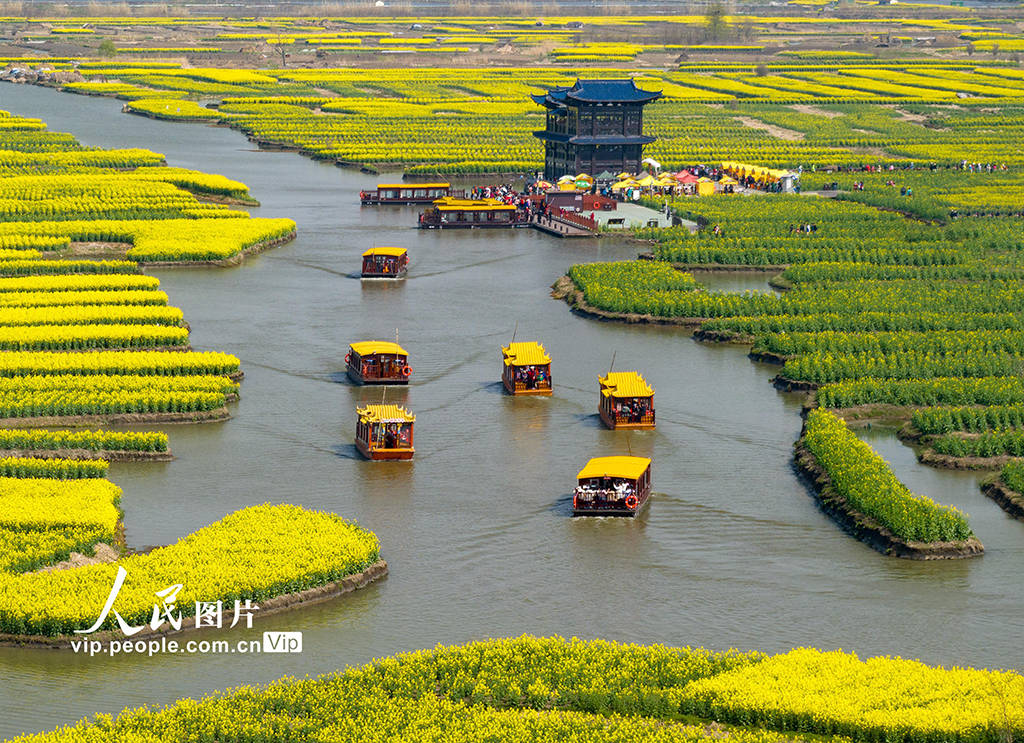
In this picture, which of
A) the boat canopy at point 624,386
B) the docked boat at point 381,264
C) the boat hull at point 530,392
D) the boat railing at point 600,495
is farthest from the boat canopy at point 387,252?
the boat railing at point 600,495

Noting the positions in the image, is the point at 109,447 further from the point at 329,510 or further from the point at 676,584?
the point at 676,584

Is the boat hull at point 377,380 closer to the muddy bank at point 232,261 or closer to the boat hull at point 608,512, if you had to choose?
the boat hull at point 608,512

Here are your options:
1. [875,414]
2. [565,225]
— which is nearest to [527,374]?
[875,414]

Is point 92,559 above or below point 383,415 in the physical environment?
below

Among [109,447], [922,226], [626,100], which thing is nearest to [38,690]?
[109,447]

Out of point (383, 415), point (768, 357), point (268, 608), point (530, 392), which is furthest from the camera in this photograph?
point (768, 357)

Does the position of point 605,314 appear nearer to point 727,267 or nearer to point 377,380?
point 727,267

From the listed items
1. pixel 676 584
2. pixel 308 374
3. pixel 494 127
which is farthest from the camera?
pixel 494 127
